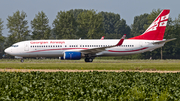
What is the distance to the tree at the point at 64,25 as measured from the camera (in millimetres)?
79000

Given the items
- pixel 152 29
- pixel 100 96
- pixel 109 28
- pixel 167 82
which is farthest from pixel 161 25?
pixel 109 28

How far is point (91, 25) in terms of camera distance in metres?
80.3

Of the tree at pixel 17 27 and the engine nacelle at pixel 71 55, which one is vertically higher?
the tree at pixel 17 27

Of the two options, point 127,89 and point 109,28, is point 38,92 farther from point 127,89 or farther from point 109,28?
point 109,28

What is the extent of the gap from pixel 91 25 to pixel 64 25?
23.8 feet

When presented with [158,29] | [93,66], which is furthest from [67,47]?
[158,29]

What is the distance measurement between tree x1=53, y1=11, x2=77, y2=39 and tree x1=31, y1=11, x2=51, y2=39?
4.39 metres

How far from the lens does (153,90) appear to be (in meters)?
14.6

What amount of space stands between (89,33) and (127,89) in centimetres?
6228

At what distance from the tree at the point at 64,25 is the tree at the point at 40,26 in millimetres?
4394

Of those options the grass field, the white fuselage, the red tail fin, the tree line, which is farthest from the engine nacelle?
the tree line

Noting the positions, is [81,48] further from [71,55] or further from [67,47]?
[71,55]

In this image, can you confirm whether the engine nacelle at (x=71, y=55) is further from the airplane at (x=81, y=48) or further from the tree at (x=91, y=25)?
the tree at (x=91, y=25)

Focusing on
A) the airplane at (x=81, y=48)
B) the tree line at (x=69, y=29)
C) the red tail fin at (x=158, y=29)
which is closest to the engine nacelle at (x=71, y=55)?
the airplane at (x=81, y=48)
